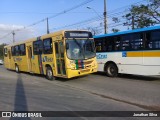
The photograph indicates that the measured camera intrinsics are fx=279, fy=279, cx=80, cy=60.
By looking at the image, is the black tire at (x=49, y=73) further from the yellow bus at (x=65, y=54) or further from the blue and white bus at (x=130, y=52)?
the blue and white bus at (x=130, y=52)

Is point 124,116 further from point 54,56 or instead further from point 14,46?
point 14,46

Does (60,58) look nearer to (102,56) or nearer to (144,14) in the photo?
(102,56)

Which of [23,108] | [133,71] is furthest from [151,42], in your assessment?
[23,108]

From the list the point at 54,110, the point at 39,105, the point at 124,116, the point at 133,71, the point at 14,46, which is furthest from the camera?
the point at 14,46

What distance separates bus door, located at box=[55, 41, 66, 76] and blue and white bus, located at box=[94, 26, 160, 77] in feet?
10.5

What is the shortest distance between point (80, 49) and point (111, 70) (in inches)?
109

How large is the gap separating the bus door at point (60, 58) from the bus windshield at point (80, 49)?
449 millimetres

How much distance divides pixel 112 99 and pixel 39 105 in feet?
8.95

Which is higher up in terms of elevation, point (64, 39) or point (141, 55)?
point (64, 39)

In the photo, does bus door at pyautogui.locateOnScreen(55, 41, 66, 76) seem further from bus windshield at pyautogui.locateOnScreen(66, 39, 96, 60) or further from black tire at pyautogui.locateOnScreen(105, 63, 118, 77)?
black tire at pyautogui.locateOnScreen(105, 63, 118, 77)

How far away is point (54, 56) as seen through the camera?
52.5ft

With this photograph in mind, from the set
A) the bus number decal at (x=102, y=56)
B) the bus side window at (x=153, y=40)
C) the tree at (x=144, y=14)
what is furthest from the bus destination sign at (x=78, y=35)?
the tree at (x=144, y=14)

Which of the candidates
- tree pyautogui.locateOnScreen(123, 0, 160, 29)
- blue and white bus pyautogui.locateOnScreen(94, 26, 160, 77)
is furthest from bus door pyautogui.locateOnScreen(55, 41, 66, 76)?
tree pyautogui.locateOnScreen(123, 0, 160, 29)

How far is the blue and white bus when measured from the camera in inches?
549
